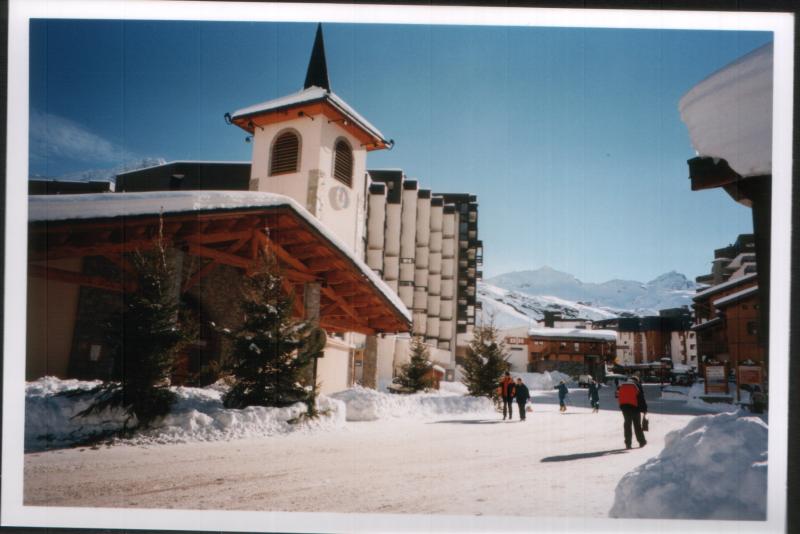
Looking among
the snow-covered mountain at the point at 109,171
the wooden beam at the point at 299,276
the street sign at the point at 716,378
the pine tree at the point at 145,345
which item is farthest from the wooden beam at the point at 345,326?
the street sign at the point at 716,378

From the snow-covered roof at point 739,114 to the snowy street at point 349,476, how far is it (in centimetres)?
359

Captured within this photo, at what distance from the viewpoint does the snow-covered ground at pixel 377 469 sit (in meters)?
6.59

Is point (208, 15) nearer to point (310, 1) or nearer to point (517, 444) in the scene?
point (310, 1)

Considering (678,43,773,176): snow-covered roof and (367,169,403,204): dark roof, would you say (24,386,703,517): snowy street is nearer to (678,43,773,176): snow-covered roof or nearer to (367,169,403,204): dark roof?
(678,43,773,176): snow-covered roof

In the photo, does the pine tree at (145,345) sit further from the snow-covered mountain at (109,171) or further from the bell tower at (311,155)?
the bell tower at (311,155)

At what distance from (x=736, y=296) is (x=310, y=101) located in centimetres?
1166

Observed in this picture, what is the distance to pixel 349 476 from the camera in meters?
7.50

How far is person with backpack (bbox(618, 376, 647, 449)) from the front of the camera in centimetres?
821

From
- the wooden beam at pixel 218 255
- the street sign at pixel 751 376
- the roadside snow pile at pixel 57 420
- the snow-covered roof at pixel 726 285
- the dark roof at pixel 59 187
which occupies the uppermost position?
the dark roof at pixel 59 187

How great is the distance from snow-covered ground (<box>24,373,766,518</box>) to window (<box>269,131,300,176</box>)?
9860 millimetres

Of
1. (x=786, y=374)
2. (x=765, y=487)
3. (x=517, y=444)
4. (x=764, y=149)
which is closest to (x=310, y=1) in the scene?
(x=764, y=149)

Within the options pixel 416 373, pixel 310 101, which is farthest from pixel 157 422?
pixel 416 373

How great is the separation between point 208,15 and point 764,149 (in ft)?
27.2

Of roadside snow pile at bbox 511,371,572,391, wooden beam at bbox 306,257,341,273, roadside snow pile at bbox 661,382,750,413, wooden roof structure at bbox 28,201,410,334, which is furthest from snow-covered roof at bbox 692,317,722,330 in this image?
wooden beam at bbox 306,257,341,273
